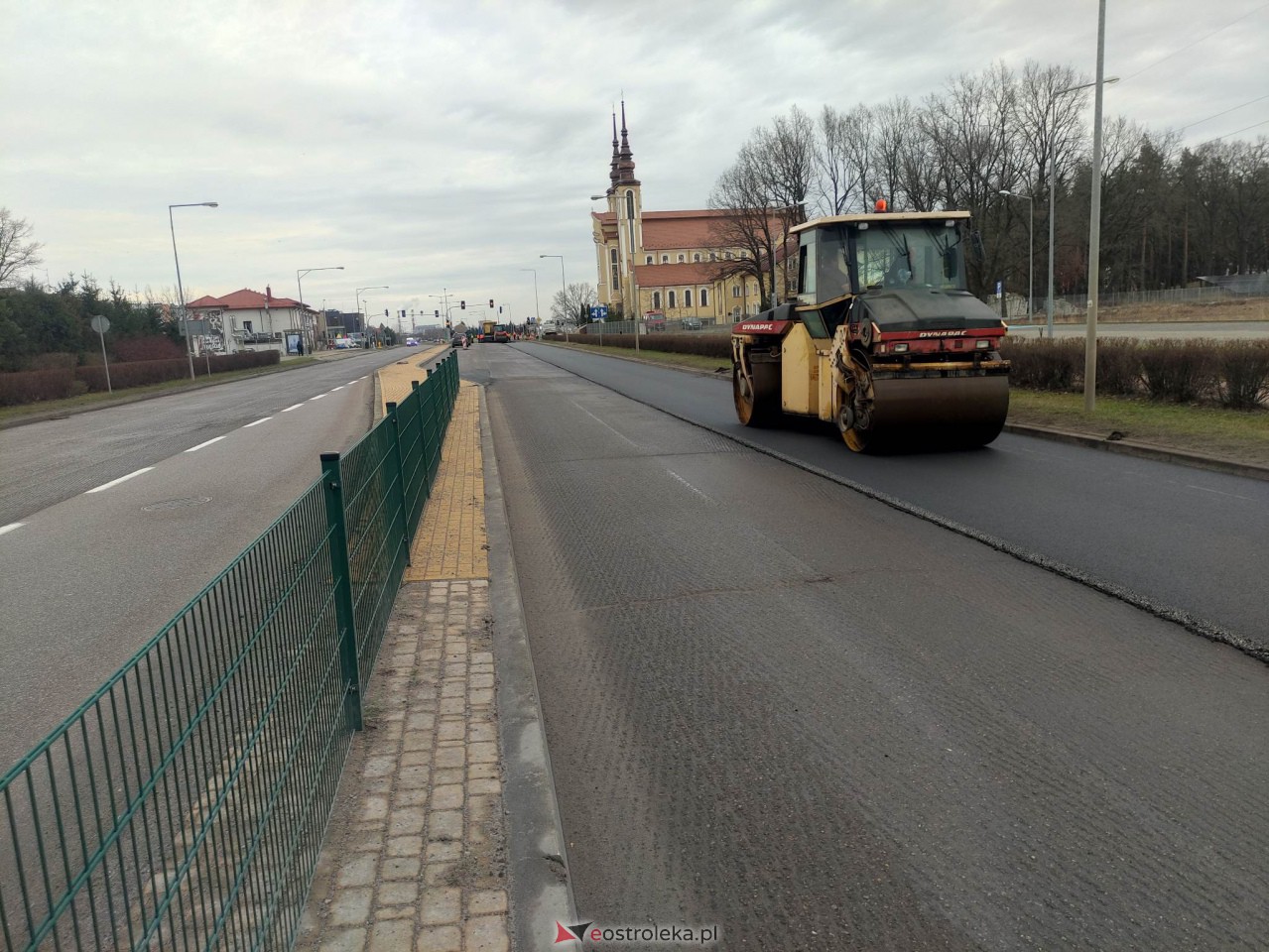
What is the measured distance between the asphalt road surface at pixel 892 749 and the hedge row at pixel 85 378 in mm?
30530

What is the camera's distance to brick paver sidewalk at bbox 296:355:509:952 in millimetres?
3133

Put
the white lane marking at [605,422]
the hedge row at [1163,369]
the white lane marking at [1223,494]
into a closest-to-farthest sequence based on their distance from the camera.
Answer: the white lane marking at [1223,494] < the hedge row at [1163,369] < the white lane marking at [605,422]

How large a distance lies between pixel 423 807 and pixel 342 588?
3.47 feet

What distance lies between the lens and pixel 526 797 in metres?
4.03

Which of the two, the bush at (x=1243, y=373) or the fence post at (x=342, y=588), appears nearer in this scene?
the fence post at (x=342, y=588)

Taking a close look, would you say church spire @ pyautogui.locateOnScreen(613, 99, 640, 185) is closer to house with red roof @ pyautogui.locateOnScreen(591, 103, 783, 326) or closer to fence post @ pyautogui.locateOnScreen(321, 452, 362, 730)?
house with red roof @ pyautogui.locateOnScreen(591, 103, 783, 326)

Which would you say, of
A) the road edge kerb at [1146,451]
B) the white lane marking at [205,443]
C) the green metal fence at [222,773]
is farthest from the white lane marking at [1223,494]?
the white lane marking at [205,443]

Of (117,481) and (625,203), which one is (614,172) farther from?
(117,481)

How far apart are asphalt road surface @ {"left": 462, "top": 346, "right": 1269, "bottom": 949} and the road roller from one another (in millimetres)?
4546

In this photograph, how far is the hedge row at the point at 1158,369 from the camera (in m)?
14.9

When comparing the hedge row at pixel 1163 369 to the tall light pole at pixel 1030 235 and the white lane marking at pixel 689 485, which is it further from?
the tall light pole at pixel 1030 235

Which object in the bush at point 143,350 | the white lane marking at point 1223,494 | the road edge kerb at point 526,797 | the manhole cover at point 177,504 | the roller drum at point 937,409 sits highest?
the bush at point 143,350

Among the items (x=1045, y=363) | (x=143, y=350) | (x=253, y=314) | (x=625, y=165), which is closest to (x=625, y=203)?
(x=625, y=165)

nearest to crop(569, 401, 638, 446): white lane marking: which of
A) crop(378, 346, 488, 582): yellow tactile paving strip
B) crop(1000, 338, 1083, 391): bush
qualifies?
crop(378, 346, 488, 582): yellow tactile paving strip
